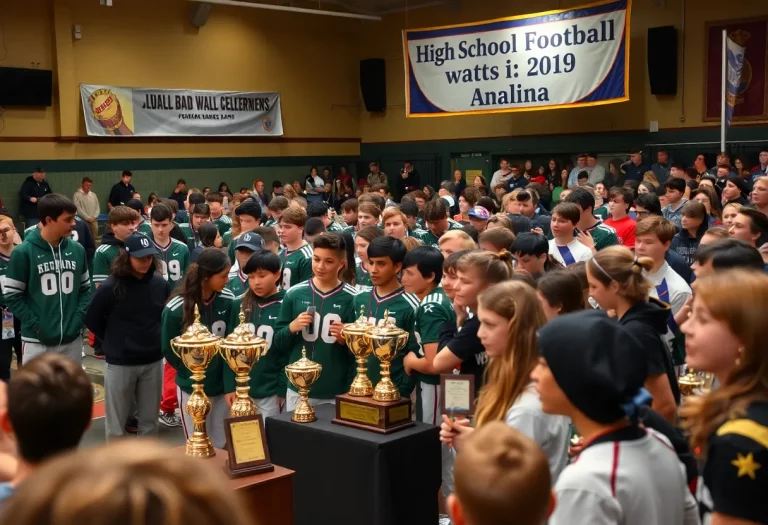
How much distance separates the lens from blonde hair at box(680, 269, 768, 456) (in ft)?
7.40

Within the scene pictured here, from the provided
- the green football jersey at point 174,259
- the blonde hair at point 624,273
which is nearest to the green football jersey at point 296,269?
the green football jersey at point 174,259

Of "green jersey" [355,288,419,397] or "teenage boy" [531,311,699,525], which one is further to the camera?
"green jersey" [355,288,419,397]

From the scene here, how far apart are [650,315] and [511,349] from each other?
0.80 meters

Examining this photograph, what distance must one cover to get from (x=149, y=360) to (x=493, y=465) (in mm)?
4679

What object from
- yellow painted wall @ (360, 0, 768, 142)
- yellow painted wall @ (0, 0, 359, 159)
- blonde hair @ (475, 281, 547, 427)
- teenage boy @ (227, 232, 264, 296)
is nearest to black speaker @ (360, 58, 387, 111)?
yellow painted wall @ (360, 0, 768, 142)

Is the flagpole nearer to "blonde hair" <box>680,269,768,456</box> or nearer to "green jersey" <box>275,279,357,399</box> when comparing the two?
"green jersey" <box>275,279,357,399</box>

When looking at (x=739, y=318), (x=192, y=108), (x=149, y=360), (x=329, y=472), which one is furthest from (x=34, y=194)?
(x=739, y=318)

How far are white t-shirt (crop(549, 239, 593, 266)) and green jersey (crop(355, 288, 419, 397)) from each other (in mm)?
2309

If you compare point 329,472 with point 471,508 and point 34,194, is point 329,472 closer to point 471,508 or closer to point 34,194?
point 471,508

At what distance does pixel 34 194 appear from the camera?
59.9 ft

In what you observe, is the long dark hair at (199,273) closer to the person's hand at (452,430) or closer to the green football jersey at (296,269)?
the green football jersey at (296,269)

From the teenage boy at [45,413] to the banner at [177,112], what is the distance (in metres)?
18.5

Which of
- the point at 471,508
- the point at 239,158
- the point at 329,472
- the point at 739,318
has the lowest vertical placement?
the point at 329,472

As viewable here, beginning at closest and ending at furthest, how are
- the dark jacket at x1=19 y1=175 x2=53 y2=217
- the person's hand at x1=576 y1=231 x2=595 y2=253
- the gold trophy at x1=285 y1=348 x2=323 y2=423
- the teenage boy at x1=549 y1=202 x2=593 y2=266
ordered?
the gold trophy at x1=285 y1=348 x2=323 y2=423 → the teenage boy at x1=549 y1=202 x2=593 y2=266 → the person's hand at x1=576 y1=231 x2=595 y2=253 → the dark jacket at x1=19 y1=175 x2=53 y2=217
